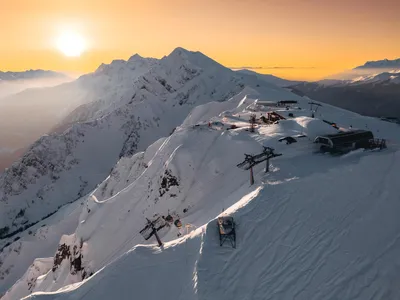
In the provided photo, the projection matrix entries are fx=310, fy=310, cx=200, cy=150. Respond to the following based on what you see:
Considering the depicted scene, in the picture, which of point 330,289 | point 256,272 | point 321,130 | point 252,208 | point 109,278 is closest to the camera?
point 330,289

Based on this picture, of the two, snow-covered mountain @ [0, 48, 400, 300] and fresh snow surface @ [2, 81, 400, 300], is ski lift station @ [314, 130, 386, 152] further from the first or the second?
snow-covered mountain @ [0, 48, 400, 300]

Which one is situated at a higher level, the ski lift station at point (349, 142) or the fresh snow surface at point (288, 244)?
the ski lift station at point (349, 142)

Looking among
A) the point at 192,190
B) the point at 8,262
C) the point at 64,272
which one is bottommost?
the point at 8,262

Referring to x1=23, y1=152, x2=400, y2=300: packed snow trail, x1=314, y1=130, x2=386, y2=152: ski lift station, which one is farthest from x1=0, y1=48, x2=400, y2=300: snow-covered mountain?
x1=314, y1=130, x2=386, y2=152: ski lift station

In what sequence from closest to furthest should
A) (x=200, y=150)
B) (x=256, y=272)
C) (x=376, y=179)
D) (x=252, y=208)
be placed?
(x=256, y=272) < (x=252, y=208) < (x=376, y=179) < (x=200, y=150)

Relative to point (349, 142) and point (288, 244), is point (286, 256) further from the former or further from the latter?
point (349, 142)

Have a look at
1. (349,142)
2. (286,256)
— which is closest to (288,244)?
(286,256)

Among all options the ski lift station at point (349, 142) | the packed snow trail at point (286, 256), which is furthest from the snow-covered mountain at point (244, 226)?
the ski lift station at point (349, 142)

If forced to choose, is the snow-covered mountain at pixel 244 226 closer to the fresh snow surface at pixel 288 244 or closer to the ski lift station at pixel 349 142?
the fresh snow surface at pixel 288 244

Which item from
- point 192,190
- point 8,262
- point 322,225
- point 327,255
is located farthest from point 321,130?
point 8,262

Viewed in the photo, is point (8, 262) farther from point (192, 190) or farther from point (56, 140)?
point (56, 140)

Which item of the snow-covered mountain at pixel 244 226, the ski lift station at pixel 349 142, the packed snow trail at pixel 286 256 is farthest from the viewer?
the ski lift station at pixel 349 142
